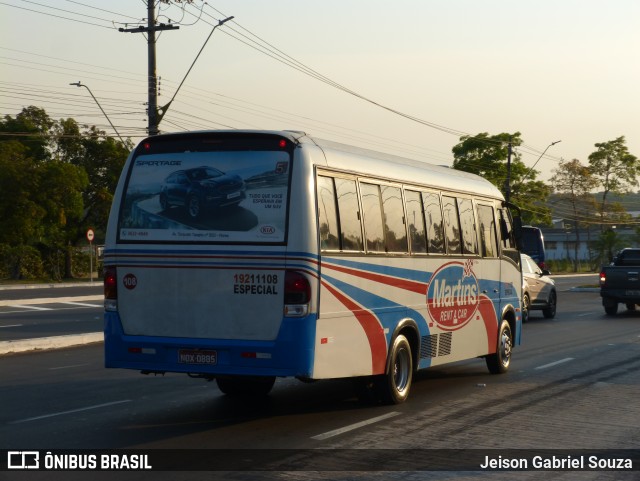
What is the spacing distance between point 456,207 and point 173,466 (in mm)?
6760

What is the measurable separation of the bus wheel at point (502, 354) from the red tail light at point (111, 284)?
6.53 metres

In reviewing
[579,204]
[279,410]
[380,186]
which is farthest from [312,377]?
[579,204]

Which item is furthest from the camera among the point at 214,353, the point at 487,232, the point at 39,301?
the point at 39,301

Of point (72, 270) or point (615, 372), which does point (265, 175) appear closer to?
point (615, 372)

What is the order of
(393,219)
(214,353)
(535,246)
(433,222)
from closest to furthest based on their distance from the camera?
(214,353), (393,219), (433,222), (535,246)

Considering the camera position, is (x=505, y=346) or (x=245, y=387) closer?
(x=245, y=387)

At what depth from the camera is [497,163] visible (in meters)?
79.9

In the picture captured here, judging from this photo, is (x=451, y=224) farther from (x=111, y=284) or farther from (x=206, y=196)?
(x=111, y=284)

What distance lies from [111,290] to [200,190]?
139 cm

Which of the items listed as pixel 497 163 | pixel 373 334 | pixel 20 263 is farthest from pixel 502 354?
pixel 497 163

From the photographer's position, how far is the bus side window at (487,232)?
14828 mm

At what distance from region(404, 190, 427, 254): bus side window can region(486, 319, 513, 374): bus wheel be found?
10.4 ft

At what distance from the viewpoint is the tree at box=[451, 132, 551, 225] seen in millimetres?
79938

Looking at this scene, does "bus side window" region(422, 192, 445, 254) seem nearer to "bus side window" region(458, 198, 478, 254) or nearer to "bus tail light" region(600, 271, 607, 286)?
"bus side window" region(458, 198, 478, 254)
